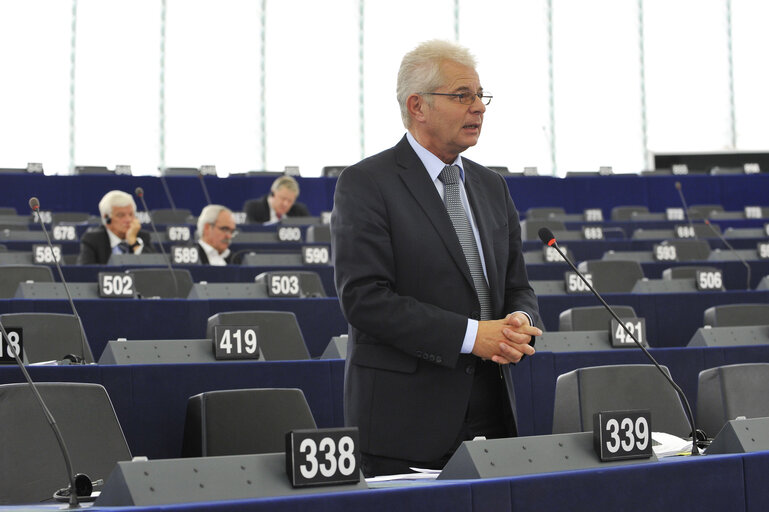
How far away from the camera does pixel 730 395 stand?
3504mm

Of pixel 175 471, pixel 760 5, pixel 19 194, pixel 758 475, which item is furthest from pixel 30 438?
pixel 760 5

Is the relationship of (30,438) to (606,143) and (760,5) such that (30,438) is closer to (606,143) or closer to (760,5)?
(606,143)

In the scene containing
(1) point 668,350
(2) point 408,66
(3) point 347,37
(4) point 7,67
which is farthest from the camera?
(3) point 347,37

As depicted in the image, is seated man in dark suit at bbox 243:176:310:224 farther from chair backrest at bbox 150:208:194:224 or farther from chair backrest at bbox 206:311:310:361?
chair backrest at bbox 206:311:310:361

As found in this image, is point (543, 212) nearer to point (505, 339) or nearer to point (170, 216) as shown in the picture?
point (170, 216)

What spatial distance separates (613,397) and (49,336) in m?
2.17

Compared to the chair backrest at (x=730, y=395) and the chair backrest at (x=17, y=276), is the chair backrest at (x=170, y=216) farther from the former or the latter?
the chair backrest at (x=730, y=395)

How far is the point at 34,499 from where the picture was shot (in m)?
2.48

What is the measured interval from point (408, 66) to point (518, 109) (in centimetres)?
1322

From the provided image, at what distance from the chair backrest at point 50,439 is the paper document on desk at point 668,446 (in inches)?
51.2

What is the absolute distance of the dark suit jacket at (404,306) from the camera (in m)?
2.10

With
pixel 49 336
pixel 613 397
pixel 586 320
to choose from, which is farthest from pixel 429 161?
pixel 586 320

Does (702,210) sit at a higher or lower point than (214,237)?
higher

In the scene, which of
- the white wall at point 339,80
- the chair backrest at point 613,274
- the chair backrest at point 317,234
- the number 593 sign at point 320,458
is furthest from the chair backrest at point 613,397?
the white wall at point 339,80
